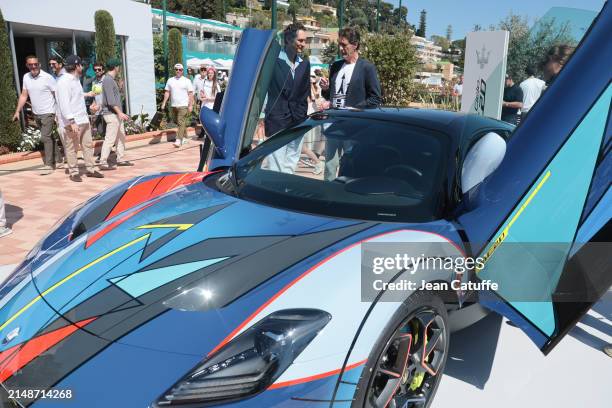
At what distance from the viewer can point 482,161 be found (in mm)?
2461

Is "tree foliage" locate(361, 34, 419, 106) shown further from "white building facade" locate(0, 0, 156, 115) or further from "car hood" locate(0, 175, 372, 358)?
"car hood" locate(0, 175, 372, 358)

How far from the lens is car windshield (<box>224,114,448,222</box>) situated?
2.35 m

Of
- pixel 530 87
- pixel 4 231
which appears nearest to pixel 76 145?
pixel 4 231

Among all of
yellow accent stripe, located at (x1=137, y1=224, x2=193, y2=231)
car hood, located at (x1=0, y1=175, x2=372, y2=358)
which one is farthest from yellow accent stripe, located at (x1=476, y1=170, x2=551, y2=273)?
yellow accent stripe, located at (x1=137, y1=224, x2=193, y2=231)

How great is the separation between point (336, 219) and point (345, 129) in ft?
3.09

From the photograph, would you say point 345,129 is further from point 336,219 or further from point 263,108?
point 263,108

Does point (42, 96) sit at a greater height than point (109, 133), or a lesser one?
greater

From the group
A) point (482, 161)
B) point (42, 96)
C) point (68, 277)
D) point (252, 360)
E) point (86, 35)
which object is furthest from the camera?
point (86, 35)

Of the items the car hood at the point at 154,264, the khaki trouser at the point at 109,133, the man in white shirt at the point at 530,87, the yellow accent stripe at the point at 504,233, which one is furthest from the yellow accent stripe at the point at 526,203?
the khaki trouser at the point at 109,133

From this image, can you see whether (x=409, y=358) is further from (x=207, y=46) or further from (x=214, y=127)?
(x=207, y=46)

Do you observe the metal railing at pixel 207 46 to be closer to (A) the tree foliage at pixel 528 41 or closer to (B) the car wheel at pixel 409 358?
(A) the tree foliage at pixel 528 41

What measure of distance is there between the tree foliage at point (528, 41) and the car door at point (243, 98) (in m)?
1.95

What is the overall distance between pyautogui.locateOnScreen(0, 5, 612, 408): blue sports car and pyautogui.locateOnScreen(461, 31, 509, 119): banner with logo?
3.71 meters

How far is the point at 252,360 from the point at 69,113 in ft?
20.3
